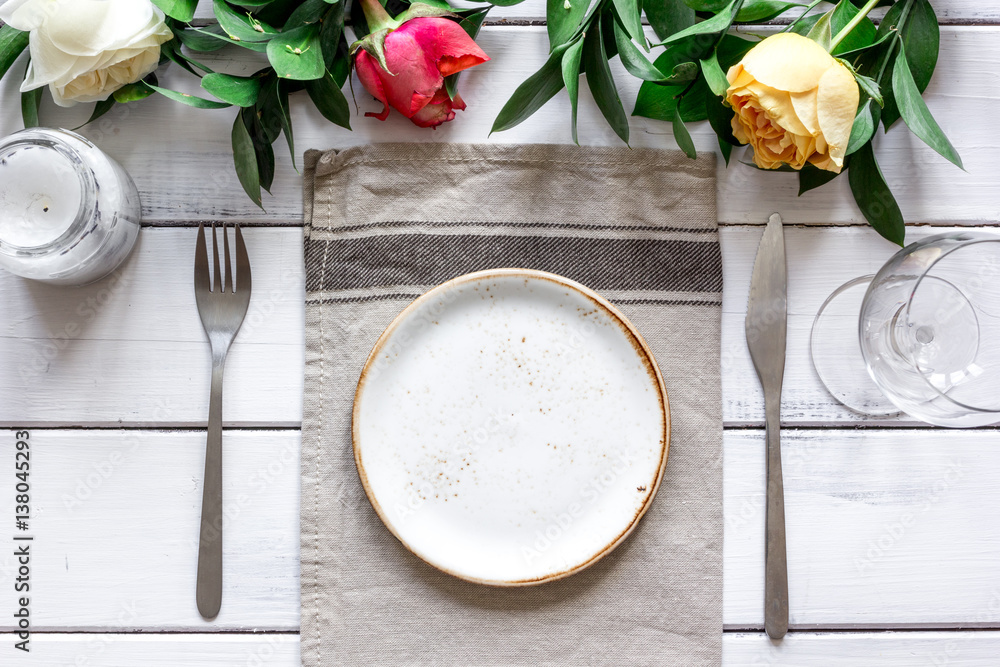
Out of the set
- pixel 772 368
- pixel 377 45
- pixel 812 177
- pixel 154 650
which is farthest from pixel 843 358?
pixel 154 650

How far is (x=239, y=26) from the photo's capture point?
1.84ft

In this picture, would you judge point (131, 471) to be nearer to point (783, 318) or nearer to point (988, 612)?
point (783, 318)

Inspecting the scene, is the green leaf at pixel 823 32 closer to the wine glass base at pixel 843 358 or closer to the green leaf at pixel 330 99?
the wine glass base at pixel 843 358

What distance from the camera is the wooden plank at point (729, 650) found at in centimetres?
63

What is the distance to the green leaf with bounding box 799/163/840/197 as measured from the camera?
2.05 ft

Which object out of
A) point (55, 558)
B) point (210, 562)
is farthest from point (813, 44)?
point (55, 558)

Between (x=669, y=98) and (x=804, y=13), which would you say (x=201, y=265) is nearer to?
(x=669, y=98)

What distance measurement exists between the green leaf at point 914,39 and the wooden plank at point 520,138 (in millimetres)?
43

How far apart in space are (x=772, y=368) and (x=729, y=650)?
28 centimetres

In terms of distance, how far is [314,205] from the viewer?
24.7 inches

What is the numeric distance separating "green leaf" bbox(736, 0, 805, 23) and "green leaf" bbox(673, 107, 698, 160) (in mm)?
113

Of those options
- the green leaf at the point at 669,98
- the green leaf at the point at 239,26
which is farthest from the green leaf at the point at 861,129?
the green leaf at the point at 239,26

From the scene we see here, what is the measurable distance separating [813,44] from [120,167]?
63cm

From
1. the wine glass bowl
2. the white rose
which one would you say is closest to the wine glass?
the wine glass bowl
